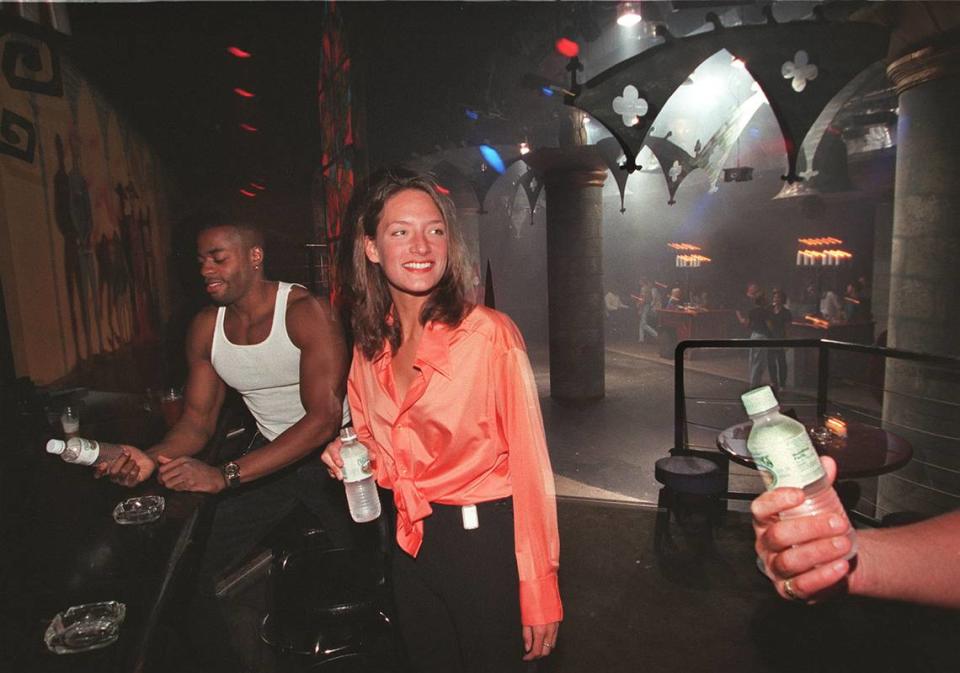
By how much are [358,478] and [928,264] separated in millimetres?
4659

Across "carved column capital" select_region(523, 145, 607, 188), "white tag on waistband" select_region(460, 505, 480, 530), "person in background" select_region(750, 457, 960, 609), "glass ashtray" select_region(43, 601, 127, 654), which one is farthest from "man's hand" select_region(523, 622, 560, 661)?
"carved column capital" select_region(523, 145, 607, 188)

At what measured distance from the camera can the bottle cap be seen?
3.15 feet

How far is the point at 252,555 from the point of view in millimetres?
4105

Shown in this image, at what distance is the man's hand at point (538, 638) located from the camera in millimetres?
1766

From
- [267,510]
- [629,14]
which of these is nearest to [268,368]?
[267,510]

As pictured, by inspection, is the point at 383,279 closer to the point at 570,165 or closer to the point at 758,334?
the point at 570,165

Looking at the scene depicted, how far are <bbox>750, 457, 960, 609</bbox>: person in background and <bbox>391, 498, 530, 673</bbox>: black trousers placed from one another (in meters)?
1.00

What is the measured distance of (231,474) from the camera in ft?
7.89

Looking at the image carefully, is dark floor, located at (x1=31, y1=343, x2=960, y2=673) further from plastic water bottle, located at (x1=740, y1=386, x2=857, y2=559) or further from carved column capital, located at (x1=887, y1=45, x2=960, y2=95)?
carved column capital, located at (x1=887, y1=45, x2=960, y2=95)

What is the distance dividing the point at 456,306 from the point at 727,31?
2.91m

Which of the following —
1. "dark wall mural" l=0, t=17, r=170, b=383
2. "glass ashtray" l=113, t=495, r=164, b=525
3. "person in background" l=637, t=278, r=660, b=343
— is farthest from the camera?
"person in background" l=637, t=278, r=660, b=343

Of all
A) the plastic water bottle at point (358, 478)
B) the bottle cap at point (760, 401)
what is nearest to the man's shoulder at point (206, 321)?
the plastic water bottle at point (358, 478)

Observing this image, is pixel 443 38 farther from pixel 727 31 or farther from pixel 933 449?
pixel 933 449

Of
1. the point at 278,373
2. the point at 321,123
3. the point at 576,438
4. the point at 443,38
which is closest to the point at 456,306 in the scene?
the point at 278,373
